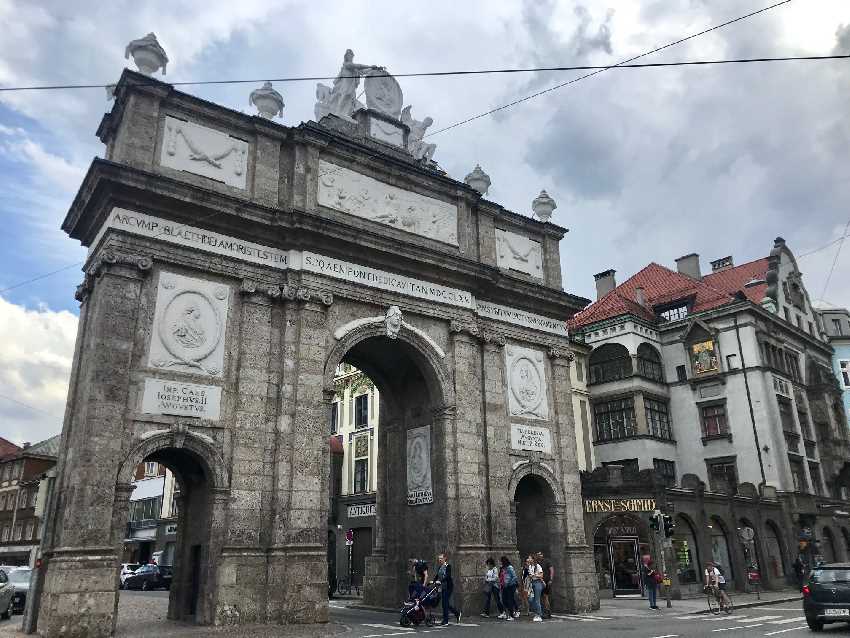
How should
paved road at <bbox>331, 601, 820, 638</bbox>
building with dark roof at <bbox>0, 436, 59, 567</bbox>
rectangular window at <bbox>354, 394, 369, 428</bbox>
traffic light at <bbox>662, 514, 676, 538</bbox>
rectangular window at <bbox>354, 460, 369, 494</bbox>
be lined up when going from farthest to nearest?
building with dark roof at <bbox>0, 436, 59, 567</bbox>, rectangular window at <bbox>354, 394, 369, 428</bbox>, rectangular window at <bbox>354, 460, 369, 494</bbox>, traffic light at <bbox>662, 514, 676, 538</bbox>, paved road at <bbox>331, 601, 820, 638</bbox>

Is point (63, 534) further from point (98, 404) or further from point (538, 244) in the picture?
point (538, 244)

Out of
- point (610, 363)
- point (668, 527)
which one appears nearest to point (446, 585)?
point (668, 527)

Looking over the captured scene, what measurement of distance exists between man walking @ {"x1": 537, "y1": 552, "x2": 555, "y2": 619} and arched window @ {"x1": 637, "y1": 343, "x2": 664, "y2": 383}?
20669 millimetres

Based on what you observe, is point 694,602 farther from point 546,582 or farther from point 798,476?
point 798,476

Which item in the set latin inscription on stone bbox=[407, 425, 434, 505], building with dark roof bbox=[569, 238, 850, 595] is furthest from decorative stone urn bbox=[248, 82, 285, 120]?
building with dark roof bbox=[569, 238, 850, 595]

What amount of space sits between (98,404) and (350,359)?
368 inches

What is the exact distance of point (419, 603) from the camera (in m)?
17.6

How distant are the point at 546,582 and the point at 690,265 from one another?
32792 mm

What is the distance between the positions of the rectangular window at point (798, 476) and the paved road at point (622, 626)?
1891cm

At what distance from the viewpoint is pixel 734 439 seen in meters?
39.5

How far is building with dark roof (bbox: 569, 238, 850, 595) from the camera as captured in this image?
36.4 metres

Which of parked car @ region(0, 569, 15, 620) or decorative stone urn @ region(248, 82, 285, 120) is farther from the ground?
decorative stone urn @ region(248, 82, 285, 120)

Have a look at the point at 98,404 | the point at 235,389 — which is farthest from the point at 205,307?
the point at 98,404

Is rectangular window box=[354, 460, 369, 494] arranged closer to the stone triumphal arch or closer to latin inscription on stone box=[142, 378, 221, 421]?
the stone triumphal arch
